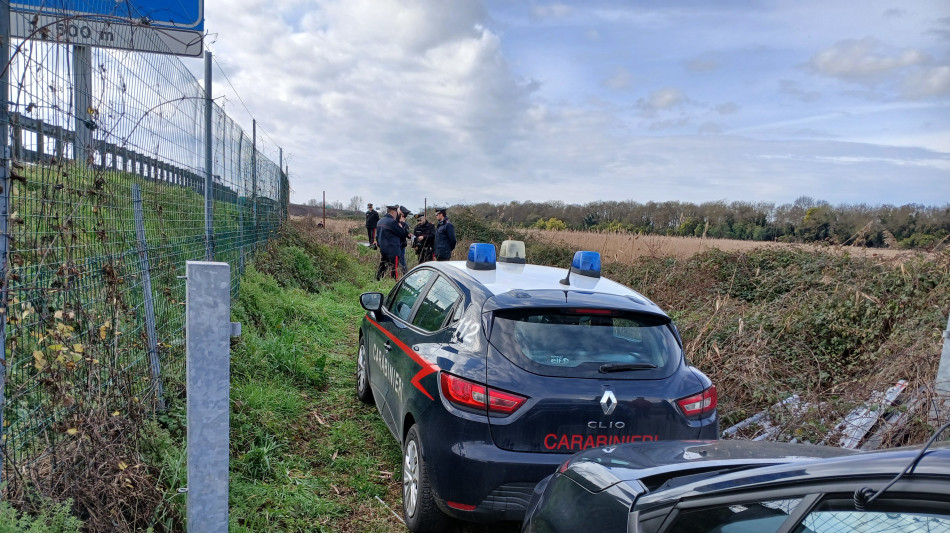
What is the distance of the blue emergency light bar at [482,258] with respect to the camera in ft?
13.7

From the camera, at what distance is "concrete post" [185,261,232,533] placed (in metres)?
2.37

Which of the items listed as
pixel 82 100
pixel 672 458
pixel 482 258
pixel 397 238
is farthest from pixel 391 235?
pixel 672 458

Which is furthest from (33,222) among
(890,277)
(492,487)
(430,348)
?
(890,277)

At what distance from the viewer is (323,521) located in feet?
11.6

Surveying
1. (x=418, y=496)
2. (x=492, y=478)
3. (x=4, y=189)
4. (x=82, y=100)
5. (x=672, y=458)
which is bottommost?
(x=418, y=496)

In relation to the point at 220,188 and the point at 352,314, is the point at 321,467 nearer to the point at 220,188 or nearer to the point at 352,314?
the point at 220,188

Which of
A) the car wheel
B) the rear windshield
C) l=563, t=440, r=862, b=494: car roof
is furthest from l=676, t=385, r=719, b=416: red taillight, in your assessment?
the car wheel

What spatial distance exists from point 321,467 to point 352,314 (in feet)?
19.0

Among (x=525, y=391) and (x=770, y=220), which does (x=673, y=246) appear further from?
(x=525, y=391)

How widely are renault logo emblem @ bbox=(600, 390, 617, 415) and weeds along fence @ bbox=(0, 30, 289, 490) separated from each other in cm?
245

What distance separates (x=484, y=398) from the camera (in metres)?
3.03

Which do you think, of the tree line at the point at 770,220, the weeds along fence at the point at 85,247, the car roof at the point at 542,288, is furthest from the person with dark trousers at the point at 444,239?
the car roof at the point at 542,288

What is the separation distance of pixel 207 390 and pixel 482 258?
2.19 m

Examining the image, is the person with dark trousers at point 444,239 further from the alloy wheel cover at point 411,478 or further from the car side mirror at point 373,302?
the alloy wheel cover at point 411,478
